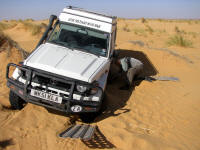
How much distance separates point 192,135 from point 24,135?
3.30 m

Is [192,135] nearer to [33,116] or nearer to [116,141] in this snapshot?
[116,141]

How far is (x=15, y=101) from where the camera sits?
4.73 metres

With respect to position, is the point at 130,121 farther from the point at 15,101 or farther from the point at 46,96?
the point at 15,101

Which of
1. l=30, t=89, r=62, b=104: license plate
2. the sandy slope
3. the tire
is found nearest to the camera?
the sandy slope

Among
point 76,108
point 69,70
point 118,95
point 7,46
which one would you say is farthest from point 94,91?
point 7,46

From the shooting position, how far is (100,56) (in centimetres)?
514

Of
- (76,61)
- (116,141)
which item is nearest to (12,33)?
(76,61)

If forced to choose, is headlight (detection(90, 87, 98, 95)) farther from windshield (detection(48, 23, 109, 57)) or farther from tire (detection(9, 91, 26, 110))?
tire (detection(9, 91, 26, 110))

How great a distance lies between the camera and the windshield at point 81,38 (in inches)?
208

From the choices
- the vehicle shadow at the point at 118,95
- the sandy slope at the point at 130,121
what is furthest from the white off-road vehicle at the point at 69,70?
the vehicle shadow at the point at 118,95

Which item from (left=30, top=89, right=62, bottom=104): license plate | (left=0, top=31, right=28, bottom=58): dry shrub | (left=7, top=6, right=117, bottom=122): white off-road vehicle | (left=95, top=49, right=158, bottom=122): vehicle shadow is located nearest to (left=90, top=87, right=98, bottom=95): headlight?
(left=7, top=6, right=117, bottom=122): white off-road vehicle

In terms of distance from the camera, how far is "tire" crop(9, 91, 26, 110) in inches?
184

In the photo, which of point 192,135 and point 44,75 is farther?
point 192,135

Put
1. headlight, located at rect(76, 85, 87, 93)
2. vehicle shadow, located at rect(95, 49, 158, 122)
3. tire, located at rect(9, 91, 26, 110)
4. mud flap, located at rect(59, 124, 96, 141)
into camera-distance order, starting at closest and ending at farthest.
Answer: mud flap, located at rect(59, 124, 96, 141) < headlight, located at rect(76, 85, 87, 93) < tire, located at rect(9, 91, 26, 110) < vehicle shadow, located at rect(95, 49, 158, 122)
